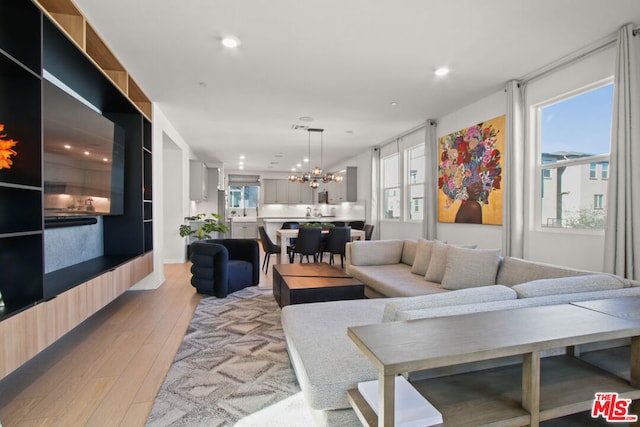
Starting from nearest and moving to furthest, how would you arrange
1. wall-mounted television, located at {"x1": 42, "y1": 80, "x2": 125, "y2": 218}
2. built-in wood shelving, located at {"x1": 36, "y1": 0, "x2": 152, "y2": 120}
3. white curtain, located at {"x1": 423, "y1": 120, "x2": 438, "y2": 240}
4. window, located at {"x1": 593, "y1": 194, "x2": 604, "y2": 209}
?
wall-mounted television, located at {"x1": 42, "y1": 80, "x2": 125, "y2": 218}, built-in wood shelving, located at {"x1": 36, "y1": 0, "x2": 152, "y2": 120}, window, located at {"x1": 593, "y1": 194, "x2": 604, "y2": 209}, white curtain, located at {"x1": 423, "y1": 120, "x2": 438, "y2": 240}

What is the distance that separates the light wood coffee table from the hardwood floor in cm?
150

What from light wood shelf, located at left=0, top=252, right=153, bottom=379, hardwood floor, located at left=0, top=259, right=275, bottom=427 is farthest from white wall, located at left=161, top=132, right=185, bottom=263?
light wood shelf, located at left=0, top=252, right=153, bottom=379

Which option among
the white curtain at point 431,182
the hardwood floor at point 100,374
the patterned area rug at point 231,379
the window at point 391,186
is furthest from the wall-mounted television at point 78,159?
the window at point 391,186

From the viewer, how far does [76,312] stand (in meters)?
2.27

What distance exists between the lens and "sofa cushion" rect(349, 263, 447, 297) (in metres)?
3.00

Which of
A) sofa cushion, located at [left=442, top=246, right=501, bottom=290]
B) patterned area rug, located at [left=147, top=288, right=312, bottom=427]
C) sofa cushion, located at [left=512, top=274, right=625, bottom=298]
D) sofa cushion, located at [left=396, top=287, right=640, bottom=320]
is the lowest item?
patterned area rug, located at [left=147, top=288, right=312, bottom=427]

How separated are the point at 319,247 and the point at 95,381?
13.4 feet

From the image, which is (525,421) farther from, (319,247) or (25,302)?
(319,247)

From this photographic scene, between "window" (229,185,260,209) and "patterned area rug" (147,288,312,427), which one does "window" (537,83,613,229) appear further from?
"window" (229,185,260,209)

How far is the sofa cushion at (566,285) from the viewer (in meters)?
1.65

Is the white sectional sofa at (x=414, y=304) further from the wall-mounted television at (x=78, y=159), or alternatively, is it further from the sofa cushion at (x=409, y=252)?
the wall-mounted television at (x=78, y=159)

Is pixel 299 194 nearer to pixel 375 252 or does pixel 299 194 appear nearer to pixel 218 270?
pixel 375 252

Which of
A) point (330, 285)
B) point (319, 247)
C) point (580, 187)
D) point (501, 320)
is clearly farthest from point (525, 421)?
point (319, 247)

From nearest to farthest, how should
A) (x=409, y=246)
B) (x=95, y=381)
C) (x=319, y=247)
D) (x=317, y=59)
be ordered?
1. (x=95, y=381)
2. (x=317, y=59)
3. (x=409, y=246)
4. (x=319, y=247)
